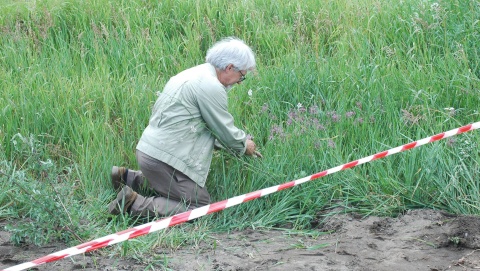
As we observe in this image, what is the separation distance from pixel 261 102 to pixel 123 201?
1.83m

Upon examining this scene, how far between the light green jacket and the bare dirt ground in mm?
729

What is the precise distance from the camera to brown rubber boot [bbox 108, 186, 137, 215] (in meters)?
5.59

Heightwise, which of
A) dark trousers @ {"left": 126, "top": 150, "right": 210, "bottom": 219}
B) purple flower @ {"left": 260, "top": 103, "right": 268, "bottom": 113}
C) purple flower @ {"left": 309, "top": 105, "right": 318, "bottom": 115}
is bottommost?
dark trousers @ {"left": 126, "top": 150, "right": 210, "bottom": 219}

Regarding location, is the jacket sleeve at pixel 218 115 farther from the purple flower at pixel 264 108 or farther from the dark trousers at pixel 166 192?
the purple flower at pixel 264 108

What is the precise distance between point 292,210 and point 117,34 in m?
3.41

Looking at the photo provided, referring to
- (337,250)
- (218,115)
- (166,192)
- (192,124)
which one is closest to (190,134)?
(192,124)

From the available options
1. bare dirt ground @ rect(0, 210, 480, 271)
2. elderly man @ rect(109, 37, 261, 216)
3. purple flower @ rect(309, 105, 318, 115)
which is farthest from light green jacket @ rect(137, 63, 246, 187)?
purple flower @ rect(309, 105, 318, 115)

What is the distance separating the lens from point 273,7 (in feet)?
28.3

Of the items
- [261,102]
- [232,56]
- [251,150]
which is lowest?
[251,150]

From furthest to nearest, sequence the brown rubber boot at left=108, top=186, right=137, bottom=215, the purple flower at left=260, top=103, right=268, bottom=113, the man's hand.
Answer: the purple flower at left=260, top=103, right=268, bottom=113 → the man's hand → the brown rubber boot at left=108, top=186, right=137, bottom=215

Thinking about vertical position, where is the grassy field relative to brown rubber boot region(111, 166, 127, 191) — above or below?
above

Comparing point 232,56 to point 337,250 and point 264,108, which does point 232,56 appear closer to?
point 264,108

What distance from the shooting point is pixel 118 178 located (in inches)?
235

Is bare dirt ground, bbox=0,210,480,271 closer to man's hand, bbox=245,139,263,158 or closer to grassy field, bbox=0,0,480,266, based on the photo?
grassy field, bbox=0,0,480,266
